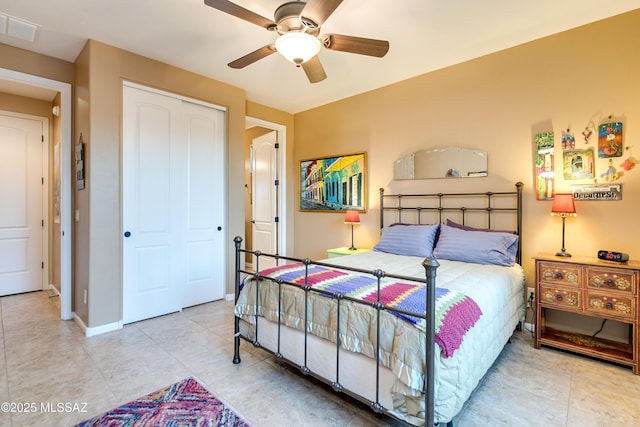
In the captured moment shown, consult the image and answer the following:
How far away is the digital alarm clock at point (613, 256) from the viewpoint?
2.27 metres

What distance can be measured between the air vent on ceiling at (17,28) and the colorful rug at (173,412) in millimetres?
3111

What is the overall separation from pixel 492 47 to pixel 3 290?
21.5 ft

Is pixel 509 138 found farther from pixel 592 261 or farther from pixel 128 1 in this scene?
pixel 128 1

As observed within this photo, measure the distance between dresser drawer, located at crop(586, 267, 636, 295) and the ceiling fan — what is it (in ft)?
7.52

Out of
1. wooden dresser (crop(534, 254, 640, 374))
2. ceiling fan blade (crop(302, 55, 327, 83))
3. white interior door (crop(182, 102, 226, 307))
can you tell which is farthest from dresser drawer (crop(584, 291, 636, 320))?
white interior door (crop(182, 102, 226, 307))

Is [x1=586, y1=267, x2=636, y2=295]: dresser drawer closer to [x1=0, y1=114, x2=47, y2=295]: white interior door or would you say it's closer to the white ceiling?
the white ceiling

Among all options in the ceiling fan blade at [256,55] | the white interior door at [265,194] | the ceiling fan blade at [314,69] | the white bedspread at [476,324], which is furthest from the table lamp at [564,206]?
the white interior door at [265,194]

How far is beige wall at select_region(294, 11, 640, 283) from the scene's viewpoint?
2.47m

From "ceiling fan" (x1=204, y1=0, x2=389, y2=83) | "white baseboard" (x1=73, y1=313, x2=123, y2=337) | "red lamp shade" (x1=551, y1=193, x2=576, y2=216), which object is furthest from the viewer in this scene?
"white baseboard" (x1=73, y1=313, x2=123, y2=337)

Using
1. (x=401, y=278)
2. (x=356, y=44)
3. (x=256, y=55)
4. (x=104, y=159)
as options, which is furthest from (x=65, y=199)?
(x=401, y=278)

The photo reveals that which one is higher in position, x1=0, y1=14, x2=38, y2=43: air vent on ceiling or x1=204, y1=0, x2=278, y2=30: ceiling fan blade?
x1=0, y1=14, x2=38, y2=43: air vent on ceiling

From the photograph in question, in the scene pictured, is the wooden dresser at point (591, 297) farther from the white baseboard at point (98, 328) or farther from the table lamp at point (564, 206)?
the white baseboard at point (98, 328)

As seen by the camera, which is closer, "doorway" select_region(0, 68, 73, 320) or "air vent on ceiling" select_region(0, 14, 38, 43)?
"air vent on ceiling" select_region(0, 14, 38, 43)

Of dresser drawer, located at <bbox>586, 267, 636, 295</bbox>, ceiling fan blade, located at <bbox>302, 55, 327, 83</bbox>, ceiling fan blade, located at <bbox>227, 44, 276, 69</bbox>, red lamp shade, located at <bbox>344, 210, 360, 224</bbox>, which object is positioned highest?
ceiling fan blade, located at <bbox>227, 44, 276, 69</bbox>
